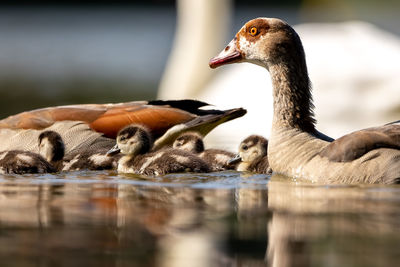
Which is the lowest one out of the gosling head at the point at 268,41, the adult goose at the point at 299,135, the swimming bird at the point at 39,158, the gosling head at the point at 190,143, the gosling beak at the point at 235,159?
the swimming bird at the point at 39,158

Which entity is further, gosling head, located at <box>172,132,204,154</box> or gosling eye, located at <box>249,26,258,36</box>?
gosling head, located at <box>172,132,204,154</box>

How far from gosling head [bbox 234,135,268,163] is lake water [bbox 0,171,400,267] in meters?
0.79

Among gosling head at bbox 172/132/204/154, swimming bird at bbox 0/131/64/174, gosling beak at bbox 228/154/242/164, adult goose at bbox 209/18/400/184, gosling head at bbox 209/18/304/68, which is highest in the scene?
gosling head at bbox 209/18/304/68

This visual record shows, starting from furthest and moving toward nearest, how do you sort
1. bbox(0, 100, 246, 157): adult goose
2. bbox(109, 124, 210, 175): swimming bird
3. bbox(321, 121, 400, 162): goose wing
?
bbox(0, 100, 246, 157): adult goose < bbox(109, 124, 210, 175): swimming bird < bbox(321, 121, 400, 162): goose wing

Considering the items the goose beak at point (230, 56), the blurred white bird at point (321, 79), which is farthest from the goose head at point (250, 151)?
the blurred white bird at point (321, 79)

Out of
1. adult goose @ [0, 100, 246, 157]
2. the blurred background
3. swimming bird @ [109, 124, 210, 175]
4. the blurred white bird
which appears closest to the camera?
swimming bird @ [109, 124, 210, 175]

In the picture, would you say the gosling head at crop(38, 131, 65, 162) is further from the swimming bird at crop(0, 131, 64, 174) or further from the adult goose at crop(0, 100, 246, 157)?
the adult goose at crop(0, 100, 246, 157)

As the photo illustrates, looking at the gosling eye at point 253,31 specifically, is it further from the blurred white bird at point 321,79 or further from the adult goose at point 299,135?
the blurred white bird at point 321,79

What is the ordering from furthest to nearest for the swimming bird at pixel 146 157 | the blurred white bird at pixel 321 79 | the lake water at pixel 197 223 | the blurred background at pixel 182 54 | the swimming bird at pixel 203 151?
the blurred background at pixel 182 54 < the blurred white bird at pixel 321 79 < the swimming bird at pixel 203 151 < the swimming bird at pixel 146 157 < the lake water at pixel 197 223

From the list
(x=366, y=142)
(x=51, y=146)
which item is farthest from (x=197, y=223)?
(x=51, y=146)

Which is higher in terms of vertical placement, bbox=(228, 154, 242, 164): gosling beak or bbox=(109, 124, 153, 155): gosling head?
bbox=(109, 124, 153, 155): gosling head

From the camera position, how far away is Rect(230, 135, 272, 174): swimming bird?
19.9 ft

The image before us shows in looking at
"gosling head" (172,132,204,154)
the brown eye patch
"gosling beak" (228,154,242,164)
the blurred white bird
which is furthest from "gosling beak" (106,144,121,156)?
the blurred white bird

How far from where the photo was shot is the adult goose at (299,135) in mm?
4891
